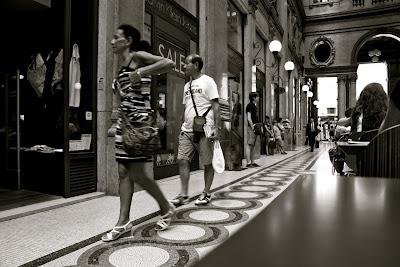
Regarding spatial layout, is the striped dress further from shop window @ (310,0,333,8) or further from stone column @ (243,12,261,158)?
shop window @ (310,0,333,8)

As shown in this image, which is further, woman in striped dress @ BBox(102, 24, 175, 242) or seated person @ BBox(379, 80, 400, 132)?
woman in striped dress @ BBox(102, 24, 175, 242)

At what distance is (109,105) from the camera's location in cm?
393

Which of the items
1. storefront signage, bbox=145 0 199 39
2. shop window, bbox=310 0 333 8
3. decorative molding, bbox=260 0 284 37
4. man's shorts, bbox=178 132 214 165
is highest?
shop window, bbox=310 0 333 8

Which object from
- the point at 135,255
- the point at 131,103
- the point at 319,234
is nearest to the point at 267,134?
the point at 131,103

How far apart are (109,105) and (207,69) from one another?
293 cm

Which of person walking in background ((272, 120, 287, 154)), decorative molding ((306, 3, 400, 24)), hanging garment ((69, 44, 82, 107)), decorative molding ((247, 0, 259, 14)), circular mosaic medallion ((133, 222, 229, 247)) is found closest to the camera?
circular mosaic medallion ((133, 222, 229, 247))

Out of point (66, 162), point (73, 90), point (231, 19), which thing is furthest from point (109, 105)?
point (231, 19)

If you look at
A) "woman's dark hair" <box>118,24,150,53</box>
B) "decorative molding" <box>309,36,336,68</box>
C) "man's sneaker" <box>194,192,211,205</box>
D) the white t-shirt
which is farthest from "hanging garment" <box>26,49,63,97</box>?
"decorative molding" <box>309,36,336,68</box>

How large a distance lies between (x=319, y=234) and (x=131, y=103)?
6.67ft

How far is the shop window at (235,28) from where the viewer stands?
859cm

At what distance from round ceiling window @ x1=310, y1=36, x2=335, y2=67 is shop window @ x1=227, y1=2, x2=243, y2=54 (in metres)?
16.0

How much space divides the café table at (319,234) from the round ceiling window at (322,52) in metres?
24.6

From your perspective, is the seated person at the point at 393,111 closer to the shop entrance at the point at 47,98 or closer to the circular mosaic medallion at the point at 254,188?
the circular mosaic medallion at the point at 254,188

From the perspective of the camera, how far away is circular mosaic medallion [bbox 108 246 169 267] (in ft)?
6.43
